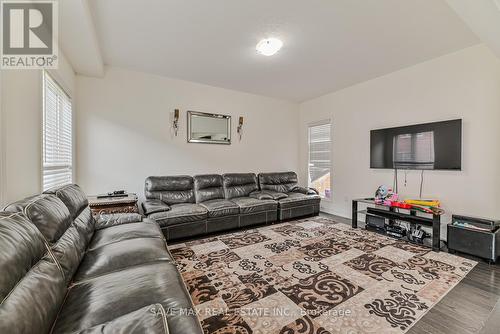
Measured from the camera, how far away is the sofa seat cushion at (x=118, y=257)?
144 cm

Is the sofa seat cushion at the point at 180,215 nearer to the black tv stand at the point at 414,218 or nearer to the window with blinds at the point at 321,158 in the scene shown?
the black tv stand at the point at 414,218

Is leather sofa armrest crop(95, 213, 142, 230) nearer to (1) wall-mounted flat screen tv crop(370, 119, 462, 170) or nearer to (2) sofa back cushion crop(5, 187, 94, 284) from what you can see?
(2) sofa back cushion crop(5, 187, 94, 284)

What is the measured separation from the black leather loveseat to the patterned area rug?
61 centimetres

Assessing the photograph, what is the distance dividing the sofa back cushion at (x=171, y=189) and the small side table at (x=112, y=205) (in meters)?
0.50

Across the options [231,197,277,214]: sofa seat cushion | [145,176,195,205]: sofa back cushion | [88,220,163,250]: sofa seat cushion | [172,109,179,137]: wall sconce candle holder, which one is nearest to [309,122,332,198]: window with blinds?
[231,197,277,214]: sofa seat cushion

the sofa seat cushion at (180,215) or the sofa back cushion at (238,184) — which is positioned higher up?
the sofa back cushion at (238,184)

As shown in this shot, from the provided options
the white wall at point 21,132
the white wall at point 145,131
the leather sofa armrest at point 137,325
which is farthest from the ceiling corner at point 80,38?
the leather sofa armrest at point 137,325

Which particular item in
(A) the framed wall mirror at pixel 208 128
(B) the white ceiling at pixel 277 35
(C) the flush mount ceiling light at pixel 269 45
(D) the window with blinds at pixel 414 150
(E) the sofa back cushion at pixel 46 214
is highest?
(B) the white ceiling at pixel 277 35

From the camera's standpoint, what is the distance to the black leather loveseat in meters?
0.84

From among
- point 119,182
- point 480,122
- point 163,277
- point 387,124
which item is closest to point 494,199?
point 480,122

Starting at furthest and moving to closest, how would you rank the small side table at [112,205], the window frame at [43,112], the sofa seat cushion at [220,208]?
1. the sofa seat cushion at [220,208]
2. the small side table at [112,205]
3. the window frame at [43,112]

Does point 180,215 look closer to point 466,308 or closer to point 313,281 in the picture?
point 313,281

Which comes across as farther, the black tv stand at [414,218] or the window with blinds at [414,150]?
the window with blinds at [414,150]

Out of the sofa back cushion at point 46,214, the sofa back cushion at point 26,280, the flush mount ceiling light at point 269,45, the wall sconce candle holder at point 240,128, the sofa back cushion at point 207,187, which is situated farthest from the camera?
the wall sconce candle holder at point 240,128
